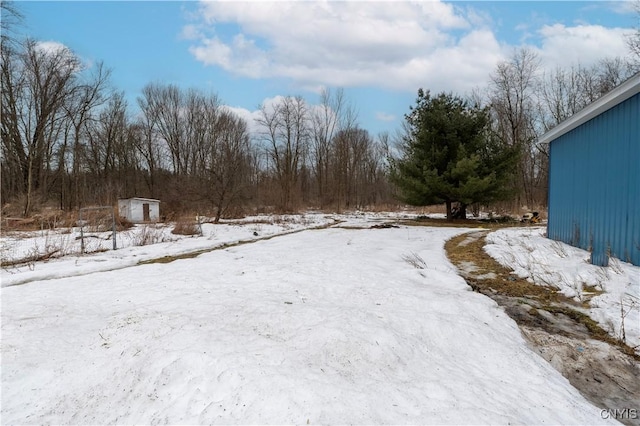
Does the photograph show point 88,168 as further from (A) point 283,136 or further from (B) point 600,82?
(B) point 600,82

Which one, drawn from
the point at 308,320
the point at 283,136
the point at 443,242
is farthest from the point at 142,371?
the point at 283,136

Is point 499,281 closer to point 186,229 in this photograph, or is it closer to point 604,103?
point 604,103

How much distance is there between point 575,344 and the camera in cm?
356

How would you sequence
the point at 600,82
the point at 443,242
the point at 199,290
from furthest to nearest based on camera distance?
the point at 600,82 → the point at 443,242 → the point at 199,290

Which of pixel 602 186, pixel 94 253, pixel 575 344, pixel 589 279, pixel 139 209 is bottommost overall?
pixel 575 344

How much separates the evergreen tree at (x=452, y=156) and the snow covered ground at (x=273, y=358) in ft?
41.8

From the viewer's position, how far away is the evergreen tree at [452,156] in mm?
17094

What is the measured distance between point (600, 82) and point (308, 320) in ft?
108

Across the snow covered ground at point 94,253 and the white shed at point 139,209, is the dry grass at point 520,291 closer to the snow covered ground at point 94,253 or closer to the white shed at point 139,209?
the snow covered ground at point 94,253

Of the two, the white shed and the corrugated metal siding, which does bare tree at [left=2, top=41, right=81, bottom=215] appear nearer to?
the white shed

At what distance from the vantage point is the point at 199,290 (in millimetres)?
5184

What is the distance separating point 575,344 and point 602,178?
506 cm

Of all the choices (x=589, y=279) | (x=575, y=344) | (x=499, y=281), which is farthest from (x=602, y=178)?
(x=575, y=344)

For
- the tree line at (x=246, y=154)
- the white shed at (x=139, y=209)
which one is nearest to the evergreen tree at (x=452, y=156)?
the tree line at (x=246, y=154)
